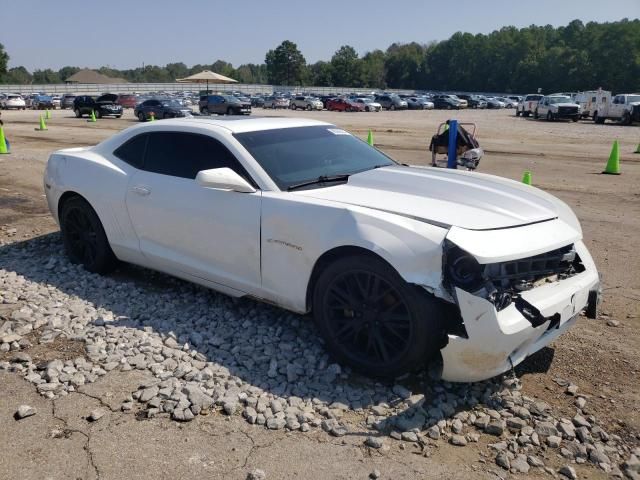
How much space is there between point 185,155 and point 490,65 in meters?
127

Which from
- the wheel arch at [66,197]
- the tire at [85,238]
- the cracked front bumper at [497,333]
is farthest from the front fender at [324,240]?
the wheel arch at [66,197]

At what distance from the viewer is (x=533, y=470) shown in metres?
2.75

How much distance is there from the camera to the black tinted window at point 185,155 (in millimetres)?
4293

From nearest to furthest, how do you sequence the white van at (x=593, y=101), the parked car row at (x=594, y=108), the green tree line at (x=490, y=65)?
the parked car row at (x=594, y=108), the white van at (x=593, y=101), the green tree line at (x=490, y=65)

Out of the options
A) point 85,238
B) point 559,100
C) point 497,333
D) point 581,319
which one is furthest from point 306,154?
point 559,100

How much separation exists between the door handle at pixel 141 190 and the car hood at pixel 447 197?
5.00 feet

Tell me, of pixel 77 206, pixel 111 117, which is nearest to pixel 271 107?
pixel 111 117

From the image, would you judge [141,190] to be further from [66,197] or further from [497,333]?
[497,333]

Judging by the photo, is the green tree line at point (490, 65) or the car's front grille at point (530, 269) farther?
the green tree line at point (490, 65)

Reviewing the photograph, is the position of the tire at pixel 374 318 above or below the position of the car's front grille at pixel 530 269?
below

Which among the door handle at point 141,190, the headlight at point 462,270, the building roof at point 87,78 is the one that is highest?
the building roof at point 87,78

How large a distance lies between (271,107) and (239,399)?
58.4m

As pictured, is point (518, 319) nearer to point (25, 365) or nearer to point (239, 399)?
point (239, 399)

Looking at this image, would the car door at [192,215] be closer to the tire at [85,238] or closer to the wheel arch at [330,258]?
the wheel arch at [330,258]
